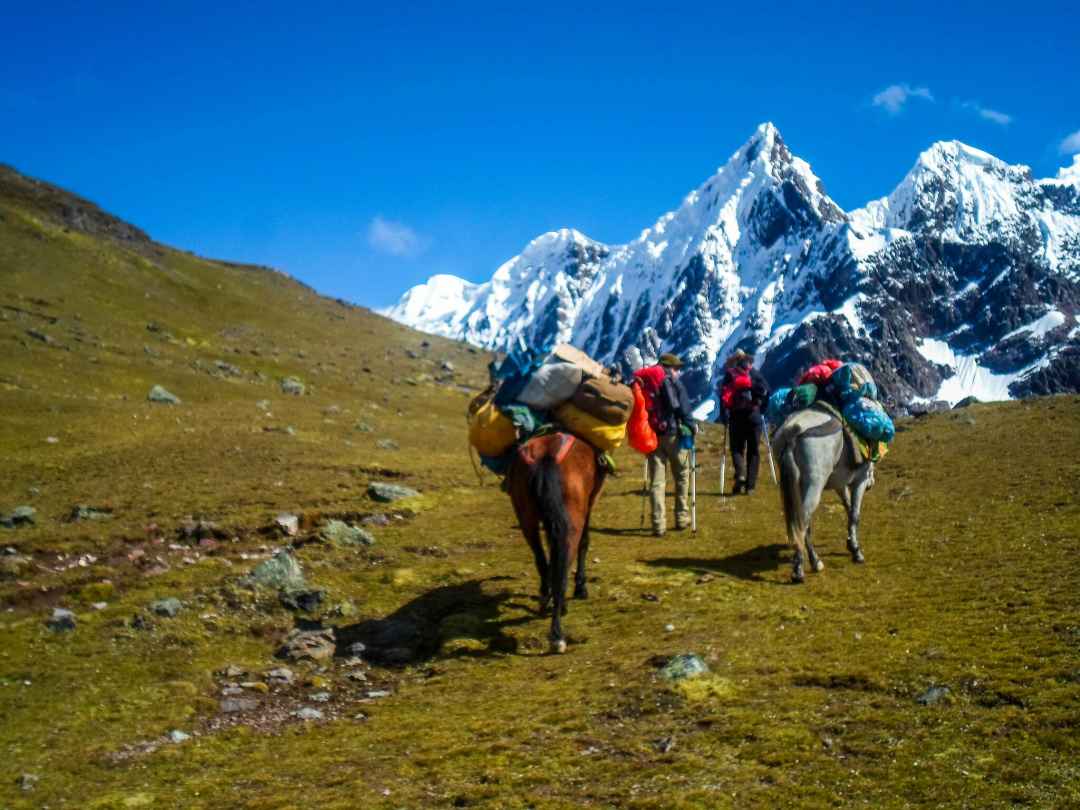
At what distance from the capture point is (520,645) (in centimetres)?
1130

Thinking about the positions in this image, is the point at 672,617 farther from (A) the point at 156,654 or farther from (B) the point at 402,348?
(B) the point at 402,348

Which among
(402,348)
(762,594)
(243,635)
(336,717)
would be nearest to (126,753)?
(336,717)

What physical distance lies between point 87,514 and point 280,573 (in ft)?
24.1

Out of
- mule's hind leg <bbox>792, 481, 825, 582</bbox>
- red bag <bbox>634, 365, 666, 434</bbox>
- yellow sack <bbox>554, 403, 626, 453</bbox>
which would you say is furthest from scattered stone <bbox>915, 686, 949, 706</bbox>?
red bag <bbox>634, 365, 666, 434</bbox>

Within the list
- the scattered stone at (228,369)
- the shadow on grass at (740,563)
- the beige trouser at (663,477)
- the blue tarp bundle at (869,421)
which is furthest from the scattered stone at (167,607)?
the scattered stone at (228,369)

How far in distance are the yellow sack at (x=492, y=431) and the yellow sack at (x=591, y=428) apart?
0.87m

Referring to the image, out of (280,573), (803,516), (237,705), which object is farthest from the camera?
(280,573)

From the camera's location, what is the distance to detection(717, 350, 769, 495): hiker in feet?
68.4

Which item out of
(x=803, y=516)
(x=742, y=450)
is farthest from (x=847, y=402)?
(x=742, y=450)

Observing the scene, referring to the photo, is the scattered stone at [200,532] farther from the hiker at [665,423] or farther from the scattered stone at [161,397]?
the scattered stone at [161,397]

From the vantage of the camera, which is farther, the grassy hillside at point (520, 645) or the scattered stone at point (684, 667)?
the scattered stone at point (684, 667)

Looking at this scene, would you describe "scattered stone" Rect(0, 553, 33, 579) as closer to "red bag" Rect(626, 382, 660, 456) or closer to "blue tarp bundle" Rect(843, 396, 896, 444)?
"red bag" Rect(626, 382, 660, 456)

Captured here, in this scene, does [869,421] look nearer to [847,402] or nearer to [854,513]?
[847,402]

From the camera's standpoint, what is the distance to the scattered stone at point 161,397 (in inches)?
1432
